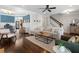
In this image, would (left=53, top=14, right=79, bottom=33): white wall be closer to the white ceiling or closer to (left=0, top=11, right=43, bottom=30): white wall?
the white ceiling

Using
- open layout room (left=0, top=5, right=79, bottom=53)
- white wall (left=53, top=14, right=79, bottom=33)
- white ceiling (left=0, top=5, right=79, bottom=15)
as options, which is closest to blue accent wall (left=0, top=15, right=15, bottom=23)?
open layout room (left=0, top=5, right=79, bottom=53)

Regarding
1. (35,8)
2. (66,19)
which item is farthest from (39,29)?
(66,19)

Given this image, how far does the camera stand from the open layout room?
1.75 meters

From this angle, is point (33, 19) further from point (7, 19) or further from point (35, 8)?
point (7, 19)

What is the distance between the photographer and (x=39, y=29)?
185 centimetres

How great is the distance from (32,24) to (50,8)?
1.46 ft

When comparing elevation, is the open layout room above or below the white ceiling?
below

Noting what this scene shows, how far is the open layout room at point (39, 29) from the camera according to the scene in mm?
1745

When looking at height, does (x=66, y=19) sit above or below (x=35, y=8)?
below

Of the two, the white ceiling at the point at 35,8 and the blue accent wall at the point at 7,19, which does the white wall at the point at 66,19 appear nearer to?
the white ceiling at the point at 35,8
